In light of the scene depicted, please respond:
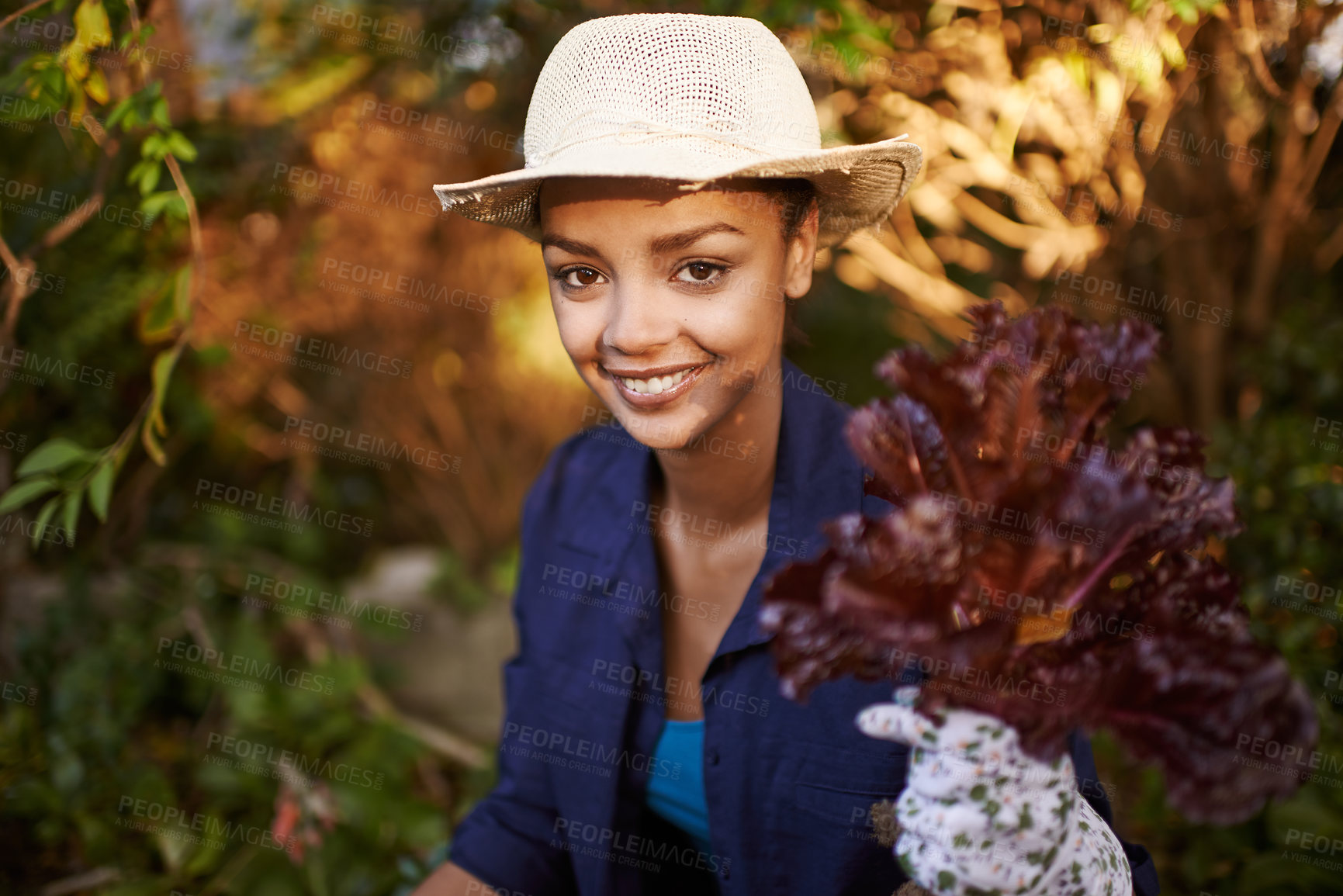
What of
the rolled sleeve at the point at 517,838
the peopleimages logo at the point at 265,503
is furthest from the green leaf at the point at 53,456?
the peopleimages logo at the point at 265,503

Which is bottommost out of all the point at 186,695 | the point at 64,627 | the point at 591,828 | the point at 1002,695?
the point at 186,695

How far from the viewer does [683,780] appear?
1816mm

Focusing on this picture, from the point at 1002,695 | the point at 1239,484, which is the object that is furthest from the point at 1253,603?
the point at 1002,695

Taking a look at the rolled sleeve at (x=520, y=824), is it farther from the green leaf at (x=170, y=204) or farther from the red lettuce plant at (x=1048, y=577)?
the red lettuce plant at (x=1048, y=577)

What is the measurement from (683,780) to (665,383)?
895 millimetres

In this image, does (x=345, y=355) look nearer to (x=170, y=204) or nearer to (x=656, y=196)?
(x=170, y=204)

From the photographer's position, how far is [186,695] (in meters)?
3.33

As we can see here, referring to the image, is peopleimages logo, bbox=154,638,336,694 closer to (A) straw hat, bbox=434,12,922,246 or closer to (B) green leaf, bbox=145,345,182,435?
(B) green leaf, bbox=145,345,182,435

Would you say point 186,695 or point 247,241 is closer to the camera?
point 186,695

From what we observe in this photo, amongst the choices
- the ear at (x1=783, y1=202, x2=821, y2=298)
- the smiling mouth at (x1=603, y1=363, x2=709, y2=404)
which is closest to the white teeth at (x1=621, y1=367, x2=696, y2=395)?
the smiling mouth at (x1=603, y1=363, x2=709, y2=404)

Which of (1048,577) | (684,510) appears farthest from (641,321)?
(1048,577)

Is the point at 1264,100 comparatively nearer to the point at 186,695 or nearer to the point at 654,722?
the point at 654,722

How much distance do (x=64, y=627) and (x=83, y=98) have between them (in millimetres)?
2216

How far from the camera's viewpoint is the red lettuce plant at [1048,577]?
2.89ft
